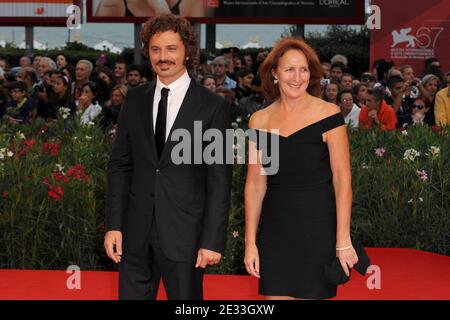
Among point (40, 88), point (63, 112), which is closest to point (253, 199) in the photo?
point (63, 112)

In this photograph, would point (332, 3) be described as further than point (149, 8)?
No

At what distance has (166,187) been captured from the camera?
4.58 metres

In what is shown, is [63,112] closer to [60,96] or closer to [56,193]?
[56,193]

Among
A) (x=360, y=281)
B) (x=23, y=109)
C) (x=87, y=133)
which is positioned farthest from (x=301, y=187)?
(x=23, y=109)

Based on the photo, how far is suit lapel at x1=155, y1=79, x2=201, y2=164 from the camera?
4.58 m

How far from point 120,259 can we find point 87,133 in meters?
4.79

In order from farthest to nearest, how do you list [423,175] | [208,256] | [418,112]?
[418,112] < [423,175] < [208,256]

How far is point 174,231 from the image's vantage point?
4586mm

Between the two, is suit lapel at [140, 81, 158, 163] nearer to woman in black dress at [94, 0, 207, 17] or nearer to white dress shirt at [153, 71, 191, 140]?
white dress shirt at [153, 71, 191, 140]

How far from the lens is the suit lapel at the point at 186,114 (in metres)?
4.58

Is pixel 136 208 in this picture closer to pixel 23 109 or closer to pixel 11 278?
pixel 11 278

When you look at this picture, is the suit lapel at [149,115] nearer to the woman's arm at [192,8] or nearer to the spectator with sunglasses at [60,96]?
the spectator with sunglasses at [60,96]

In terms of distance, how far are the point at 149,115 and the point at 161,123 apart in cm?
7

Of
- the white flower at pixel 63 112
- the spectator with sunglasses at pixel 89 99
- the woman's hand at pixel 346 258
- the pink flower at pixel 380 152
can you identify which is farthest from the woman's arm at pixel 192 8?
the woman's hand at pixel 346 258
